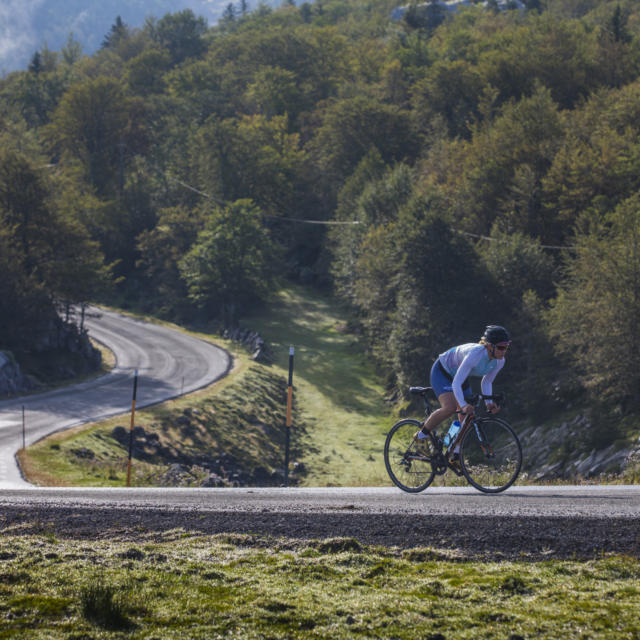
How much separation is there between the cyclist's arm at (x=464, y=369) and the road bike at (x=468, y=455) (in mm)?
221

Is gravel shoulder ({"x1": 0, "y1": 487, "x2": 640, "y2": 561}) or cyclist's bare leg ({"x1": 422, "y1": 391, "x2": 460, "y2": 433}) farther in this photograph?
cyclist's bare leg ({"x1": 422, "y1": 391, "x2": 460, "y2": 433})

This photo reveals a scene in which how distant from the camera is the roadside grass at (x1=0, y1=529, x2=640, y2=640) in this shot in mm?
4605

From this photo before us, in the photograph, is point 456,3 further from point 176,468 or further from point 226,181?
point 176,468

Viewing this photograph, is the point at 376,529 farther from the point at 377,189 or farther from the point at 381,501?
the point at 377,189

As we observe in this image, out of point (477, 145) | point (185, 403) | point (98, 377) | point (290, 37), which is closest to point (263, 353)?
point (98, 377)

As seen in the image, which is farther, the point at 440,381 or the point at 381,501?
the point at 440,381

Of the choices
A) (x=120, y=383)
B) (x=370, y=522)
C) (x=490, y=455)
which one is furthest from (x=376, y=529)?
(x=120, y=383)

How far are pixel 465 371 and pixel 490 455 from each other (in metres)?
1.36

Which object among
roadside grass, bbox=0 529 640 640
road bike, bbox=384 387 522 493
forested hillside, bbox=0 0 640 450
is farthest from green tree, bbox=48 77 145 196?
roadside grass, bbox=0 529 640 640

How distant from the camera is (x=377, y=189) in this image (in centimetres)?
6141

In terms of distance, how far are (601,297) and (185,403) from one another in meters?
22.6

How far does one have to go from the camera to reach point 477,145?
5469cm

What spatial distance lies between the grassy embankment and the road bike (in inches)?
331

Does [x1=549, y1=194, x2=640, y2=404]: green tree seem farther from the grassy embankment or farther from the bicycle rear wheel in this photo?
the bicycle rear wheel
